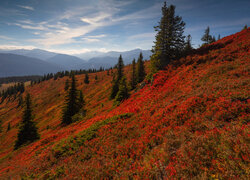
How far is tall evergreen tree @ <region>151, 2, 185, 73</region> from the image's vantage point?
2209 centimetres

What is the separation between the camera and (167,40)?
22.3 meters

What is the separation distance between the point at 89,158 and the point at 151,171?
184 inches

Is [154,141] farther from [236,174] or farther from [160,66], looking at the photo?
[160,66]

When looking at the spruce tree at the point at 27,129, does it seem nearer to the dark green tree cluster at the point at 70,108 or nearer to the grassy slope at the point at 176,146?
the dark green tree cluster at the point at 70,108

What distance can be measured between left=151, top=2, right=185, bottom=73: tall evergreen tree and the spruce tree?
98.0 ft

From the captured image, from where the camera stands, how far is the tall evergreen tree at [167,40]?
22.1 metres

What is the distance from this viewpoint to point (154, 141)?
23.1 feet

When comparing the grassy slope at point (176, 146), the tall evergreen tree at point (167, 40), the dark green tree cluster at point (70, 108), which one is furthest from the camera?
the dark green tree cluster at point (70, 108)

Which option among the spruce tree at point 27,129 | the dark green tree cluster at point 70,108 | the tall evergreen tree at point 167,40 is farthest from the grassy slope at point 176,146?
the spruce tree at point 27,129

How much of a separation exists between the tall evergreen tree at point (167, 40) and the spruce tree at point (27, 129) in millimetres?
29861

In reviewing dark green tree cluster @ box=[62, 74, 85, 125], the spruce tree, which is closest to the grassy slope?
dark green tree cluster @ box=[62, 74, 85, 125]

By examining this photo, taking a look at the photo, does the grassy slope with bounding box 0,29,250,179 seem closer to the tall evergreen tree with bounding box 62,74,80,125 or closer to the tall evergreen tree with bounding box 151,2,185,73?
the tall evergreen tree with bounding box 151,2,185,73

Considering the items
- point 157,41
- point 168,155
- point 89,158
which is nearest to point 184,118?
point 168,155

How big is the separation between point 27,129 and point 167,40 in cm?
3570
